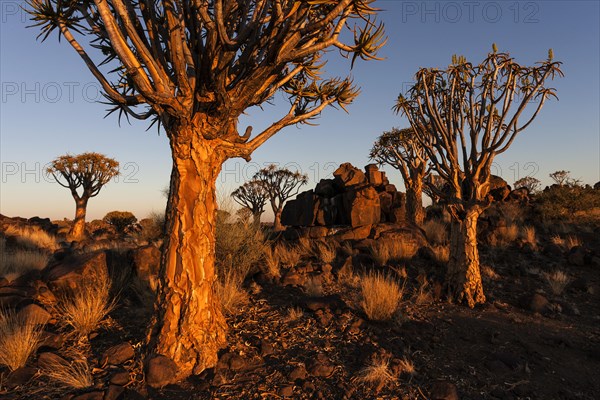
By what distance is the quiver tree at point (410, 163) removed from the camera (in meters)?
20.0

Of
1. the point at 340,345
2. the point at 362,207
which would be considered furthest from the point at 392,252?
the point at 340,345

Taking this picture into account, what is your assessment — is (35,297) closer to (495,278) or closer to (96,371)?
(96,371)

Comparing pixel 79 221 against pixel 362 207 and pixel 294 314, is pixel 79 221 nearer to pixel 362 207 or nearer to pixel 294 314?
pixel 362 207

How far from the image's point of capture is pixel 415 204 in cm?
2019

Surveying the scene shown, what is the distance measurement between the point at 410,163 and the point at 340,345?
55.3 ft

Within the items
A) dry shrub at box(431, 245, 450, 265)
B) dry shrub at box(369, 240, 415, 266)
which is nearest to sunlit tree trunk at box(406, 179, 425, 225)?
dry shrub at box(369, 240, 415, 266)

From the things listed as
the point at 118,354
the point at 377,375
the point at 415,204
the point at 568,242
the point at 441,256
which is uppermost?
the point at 415,204

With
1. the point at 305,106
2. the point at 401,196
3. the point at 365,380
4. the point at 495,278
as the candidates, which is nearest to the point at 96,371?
the point at 365,380

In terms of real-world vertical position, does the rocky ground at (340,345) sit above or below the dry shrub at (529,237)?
below

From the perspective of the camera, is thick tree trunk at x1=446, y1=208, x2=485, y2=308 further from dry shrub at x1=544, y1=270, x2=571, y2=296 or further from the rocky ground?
dry shrub at x1=544, y1=270, x2=571, y2=296

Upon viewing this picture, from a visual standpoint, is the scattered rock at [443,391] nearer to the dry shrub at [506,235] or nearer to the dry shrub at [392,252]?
the dry shrub at [392,252]

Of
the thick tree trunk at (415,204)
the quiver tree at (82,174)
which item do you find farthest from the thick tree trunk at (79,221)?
the thick tree trunk at (415,204)

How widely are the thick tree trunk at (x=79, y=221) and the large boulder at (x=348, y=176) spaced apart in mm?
13221

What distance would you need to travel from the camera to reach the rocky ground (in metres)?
4.47
